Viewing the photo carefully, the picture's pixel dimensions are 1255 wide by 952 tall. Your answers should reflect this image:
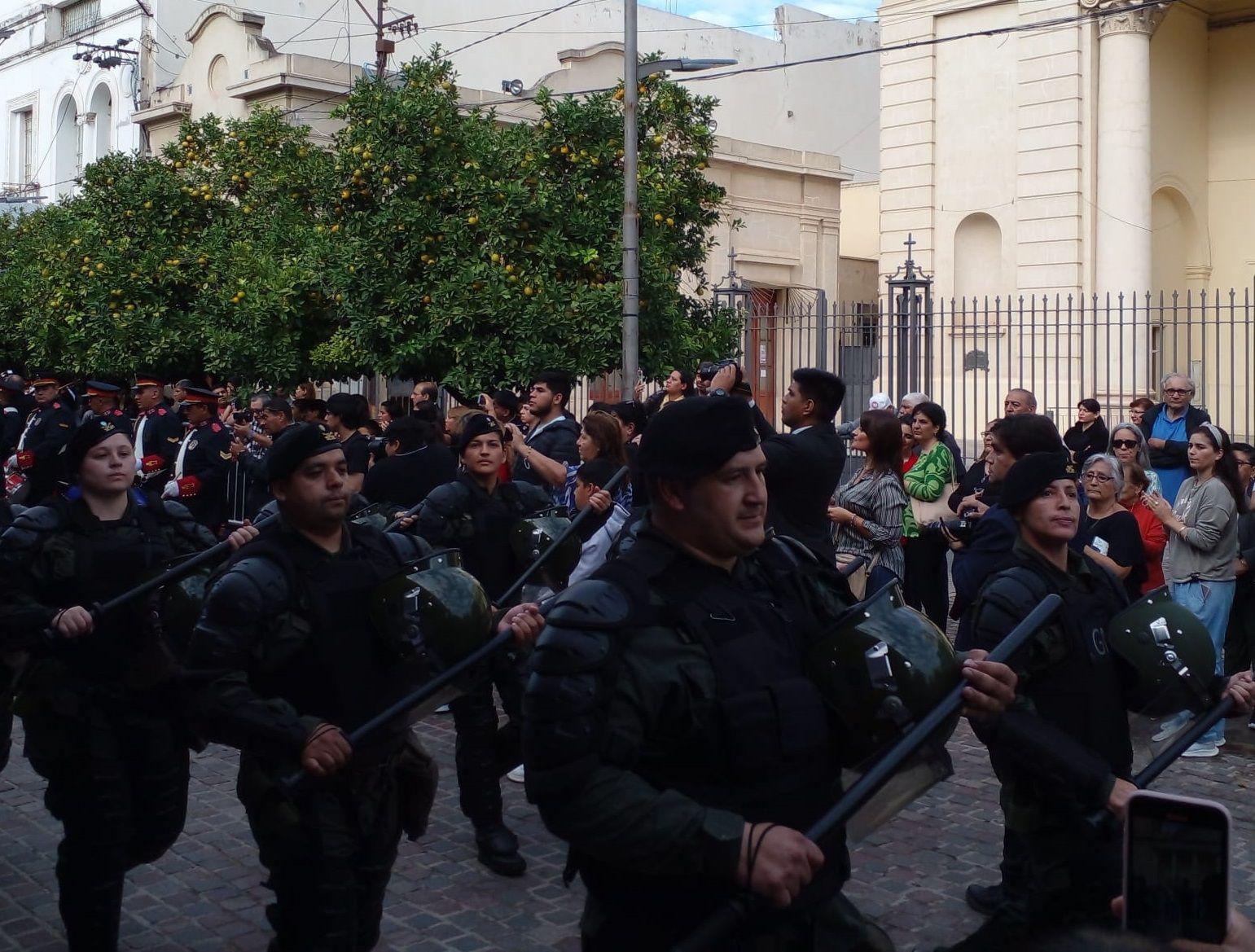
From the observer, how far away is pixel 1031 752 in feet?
12.5

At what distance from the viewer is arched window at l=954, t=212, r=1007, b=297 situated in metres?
22.1

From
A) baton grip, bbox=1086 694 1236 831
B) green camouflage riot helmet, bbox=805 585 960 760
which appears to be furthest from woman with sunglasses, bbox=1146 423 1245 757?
green camouflage riot helmet, bbox=805 585 960 760

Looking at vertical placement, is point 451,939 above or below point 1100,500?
below

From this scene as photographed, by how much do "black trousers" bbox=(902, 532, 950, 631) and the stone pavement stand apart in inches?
83.9

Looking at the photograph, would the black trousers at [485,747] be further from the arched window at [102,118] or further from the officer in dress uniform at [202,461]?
the arched window at [102,118]

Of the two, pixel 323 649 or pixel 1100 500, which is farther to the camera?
pixel 1100 500

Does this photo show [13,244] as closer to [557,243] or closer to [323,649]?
[557,243]

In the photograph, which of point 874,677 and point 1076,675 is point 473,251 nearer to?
point 1076,675

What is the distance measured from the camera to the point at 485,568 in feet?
21.1

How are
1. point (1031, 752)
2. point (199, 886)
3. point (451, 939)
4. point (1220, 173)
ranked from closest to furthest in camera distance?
point (1031, 752) → point (451, 939) → point (199, 886) → point (1220, 173)

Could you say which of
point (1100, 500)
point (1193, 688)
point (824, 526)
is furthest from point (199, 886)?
point (1100, 500)

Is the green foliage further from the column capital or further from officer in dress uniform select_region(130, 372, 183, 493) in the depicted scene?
the column capital

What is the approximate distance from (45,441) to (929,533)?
542cm

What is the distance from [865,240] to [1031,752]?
29492 mm
